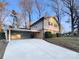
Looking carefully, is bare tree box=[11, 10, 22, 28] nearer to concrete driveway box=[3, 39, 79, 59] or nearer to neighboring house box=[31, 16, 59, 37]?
neighboring house box=[31, 16, 59, 37]

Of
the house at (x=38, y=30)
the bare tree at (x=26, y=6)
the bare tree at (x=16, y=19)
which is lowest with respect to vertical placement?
the house at (x=38, y=30)

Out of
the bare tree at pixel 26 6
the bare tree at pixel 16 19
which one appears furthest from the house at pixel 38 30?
the bare tree at pixel 16 19

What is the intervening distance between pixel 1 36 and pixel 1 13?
5142mm

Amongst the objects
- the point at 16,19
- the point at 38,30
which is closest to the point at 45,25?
the point at 38,30

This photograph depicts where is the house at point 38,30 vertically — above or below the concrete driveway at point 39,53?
above

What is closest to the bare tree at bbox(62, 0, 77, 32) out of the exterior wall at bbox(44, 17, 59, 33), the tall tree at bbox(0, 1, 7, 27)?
the exterior wall at bbox(44, 17, 59, 33)

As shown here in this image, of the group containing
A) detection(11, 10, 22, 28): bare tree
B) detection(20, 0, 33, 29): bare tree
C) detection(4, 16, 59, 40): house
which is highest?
detection(20, 0, 33, 29): bare tree

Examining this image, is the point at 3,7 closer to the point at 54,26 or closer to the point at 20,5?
the point at 20,5

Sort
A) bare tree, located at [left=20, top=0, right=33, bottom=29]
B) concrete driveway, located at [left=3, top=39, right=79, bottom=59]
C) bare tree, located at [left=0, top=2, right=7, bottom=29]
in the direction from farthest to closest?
bare tree, located at [left=20, top=0, right=33, bottom=29]
bare tree, located at [left=0, top=2, right=7, bottom=29]
concrete driveway, located at [left=3, top=39, right=79, bottom=59]

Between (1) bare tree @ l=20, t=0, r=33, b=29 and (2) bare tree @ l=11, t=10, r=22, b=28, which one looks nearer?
(1) bare tree @ l=20, t=0, r=33, b=29

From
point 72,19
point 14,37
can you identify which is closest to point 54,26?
point 72,19

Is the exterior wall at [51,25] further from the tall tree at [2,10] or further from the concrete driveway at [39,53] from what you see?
the concrete driveway at [39,53]

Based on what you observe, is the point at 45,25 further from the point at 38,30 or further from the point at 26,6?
the point at 26,6

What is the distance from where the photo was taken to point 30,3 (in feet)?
155
